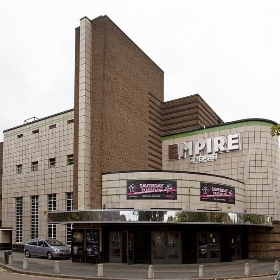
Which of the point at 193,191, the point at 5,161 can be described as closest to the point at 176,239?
the point at 193,191

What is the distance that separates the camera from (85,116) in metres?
32.1

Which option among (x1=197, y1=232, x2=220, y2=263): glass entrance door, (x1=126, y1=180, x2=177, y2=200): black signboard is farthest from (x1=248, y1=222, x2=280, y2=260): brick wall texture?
(x1=126, y1=180, x2=177, y2=200): black signboard

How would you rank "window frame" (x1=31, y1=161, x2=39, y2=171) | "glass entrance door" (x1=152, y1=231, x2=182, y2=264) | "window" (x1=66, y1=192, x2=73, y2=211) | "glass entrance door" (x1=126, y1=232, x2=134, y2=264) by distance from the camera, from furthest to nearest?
"window frame" (x1=31, y1=161, x2=39, y2=171) < "window" (x1=66, y1=192, x2=73, y2=211) < "glass entrance door" (x1=152, y1=231, x2=182, y2=264) < "glass entrance door" (x1=126, y1=232, x2=134, y2=264)

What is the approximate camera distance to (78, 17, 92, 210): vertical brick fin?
30.7 metres

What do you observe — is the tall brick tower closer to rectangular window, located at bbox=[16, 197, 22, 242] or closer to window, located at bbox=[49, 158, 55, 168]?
window, located at bbox=[49, 158, 55, 168]

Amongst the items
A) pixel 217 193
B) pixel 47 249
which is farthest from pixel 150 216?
pixel 47 249

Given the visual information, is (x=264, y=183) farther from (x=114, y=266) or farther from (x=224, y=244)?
(x=114, y=266)

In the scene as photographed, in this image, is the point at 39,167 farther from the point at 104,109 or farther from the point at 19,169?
the point at 104,109

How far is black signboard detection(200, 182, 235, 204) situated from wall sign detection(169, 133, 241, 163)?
4732 millimetres

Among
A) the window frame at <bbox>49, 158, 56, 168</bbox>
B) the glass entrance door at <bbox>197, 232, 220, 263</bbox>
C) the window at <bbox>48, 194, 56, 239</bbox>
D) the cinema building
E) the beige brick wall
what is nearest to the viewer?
the cinema building

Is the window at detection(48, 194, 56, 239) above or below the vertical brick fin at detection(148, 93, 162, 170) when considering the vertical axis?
below

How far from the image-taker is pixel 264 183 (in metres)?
35.5

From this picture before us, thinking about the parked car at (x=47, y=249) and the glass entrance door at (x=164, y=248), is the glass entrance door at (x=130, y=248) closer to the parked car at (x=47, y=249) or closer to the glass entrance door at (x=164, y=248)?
the glass entrance door at (x=164, y=248)

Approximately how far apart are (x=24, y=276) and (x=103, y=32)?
18.9 meters
